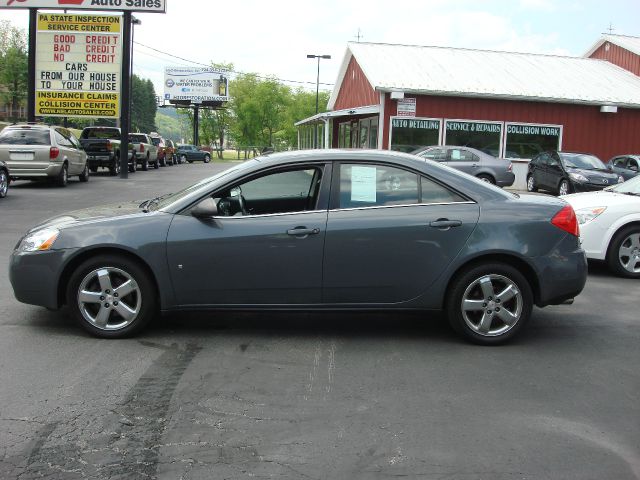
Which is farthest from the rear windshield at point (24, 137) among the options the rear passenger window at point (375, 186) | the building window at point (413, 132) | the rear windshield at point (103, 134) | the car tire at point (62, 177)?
the rear passenger window at point (375, 186)

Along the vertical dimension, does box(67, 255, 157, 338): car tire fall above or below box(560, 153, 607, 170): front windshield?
below

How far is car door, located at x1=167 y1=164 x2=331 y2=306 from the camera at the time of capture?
5.30 meters

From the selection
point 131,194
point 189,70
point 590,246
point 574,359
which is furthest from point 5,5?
point 189,70

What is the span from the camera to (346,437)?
Result: 374 cm

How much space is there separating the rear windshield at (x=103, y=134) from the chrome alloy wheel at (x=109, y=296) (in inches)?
959

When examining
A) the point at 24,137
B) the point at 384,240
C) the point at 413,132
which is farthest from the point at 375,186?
the point at 413,132

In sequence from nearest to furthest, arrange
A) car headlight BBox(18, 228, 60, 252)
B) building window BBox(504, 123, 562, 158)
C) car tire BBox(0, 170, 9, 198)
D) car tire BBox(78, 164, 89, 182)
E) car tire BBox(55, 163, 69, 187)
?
car headlight BBox(18, 228, 60, 252) < car tire BBox(0, 170, 9, 198) < car tire BBox(55, 163, 69, 187) < car tire BBox(78, 164, 89, 182) < building window BBox(504, 123, 562, 158)

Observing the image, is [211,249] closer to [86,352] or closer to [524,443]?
[86,352]

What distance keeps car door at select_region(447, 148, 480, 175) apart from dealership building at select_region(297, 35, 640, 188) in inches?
107

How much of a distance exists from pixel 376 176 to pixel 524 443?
2477mm

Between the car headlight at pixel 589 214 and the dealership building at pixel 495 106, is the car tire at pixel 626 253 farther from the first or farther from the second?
the dealership building at pixel 495 106

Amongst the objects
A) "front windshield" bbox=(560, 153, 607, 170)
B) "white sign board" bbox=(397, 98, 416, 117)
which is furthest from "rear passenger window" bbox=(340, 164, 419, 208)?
"white sign board" bbox=(397, 98, 416, 117)

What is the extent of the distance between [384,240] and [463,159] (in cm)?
1748

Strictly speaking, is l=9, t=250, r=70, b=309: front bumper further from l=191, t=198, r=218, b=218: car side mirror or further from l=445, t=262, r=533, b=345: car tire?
l=445, t=262, r=533, b=345: car tire
